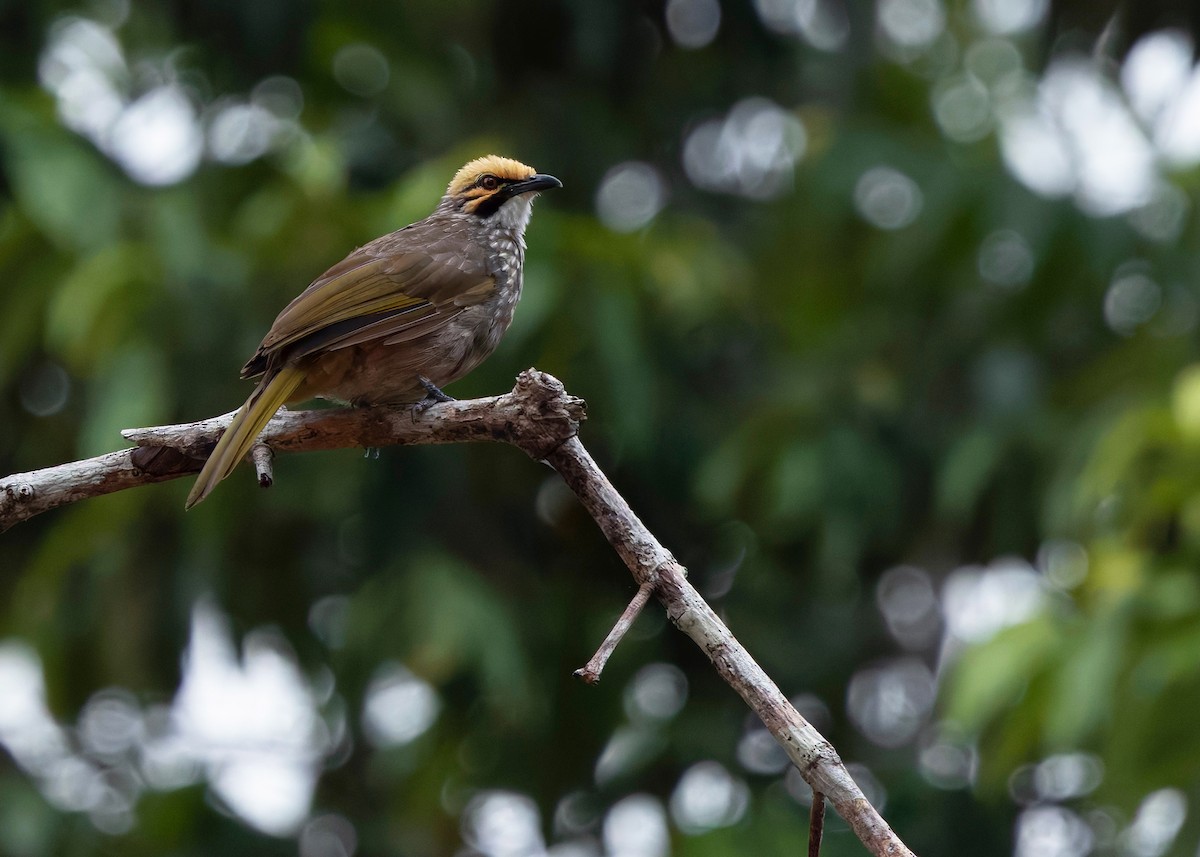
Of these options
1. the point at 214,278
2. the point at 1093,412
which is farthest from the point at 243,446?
the point at 1093,412

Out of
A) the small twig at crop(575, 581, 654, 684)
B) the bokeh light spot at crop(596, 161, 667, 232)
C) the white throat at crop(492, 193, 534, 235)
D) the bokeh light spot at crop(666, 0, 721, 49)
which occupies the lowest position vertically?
the bokeh light spot at crop(596, 161, 667, 232)

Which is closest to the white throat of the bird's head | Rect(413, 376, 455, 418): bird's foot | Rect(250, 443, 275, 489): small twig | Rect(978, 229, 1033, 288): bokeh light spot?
the bird's head

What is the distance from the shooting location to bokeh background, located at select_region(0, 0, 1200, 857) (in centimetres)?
595

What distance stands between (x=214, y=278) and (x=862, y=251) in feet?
13.1

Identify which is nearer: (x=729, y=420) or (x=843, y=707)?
(x=729, y=420)

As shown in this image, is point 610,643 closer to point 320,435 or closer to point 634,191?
point 320,435

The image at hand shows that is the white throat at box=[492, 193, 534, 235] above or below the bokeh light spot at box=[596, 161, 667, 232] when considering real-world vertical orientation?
above

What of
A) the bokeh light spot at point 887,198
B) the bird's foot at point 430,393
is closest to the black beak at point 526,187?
the bird's foot at point 430,393

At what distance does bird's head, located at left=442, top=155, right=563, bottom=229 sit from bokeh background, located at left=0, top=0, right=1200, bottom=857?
28cm

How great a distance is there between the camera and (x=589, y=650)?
6.87 meters

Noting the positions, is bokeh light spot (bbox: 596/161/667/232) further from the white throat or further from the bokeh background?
the white throat

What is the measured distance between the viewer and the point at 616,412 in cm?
584

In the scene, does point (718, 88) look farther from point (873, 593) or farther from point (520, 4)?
point (873, 593)

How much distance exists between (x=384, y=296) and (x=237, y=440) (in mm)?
1067
